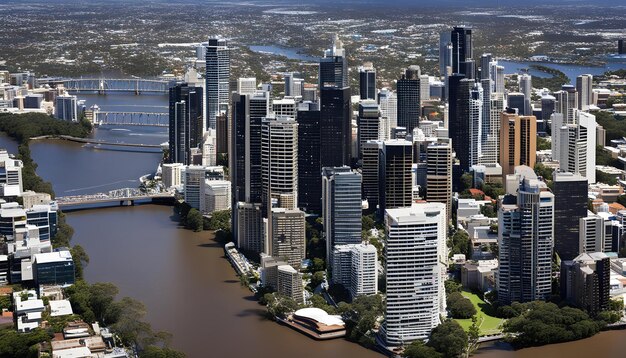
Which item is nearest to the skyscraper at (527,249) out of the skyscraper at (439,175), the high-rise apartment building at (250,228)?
the high-rise apartment building at (250,228)

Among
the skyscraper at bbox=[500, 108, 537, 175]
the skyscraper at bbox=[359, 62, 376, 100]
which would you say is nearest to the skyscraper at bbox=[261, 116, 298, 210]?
the skyscraper at bbox=[500, 108, 537, 175]

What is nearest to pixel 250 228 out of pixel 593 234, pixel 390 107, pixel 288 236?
pixel 288 236

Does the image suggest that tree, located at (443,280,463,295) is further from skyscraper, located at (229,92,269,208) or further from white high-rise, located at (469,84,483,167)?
white high-rise, located at (469,84,483,167)

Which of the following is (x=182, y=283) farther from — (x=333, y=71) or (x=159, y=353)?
(x=333, y=71)

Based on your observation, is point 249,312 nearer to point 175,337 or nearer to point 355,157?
point 175,337

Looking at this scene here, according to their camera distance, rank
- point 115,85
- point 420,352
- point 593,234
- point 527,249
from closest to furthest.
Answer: point 420,352 < point 527,249 < point 593,234 < point 115,85

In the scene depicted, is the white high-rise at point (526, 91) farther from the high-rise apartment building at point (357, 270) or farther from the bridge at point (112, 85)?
the high-rise apartment building at point (357, 270)
